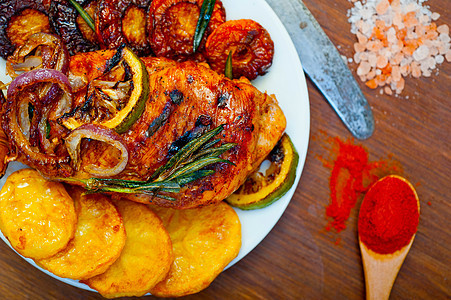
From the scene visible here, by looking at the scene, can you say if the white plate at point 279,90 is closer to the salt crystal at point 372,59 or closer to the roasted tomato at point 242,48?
the roasted tomato at point 242,48

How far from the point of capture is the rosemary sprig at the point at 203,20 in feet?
6.79

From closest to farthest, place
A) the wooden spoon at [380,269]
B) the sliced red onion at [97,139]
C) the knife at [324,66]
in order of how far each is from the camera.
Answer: the sliced red onion at [97,139] → the knife at [324,66] → the wooden spoon at [380,269]

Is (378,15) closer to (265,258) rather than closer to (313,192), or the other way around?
(313,192)

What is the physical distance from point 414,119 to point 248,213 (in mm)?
1293

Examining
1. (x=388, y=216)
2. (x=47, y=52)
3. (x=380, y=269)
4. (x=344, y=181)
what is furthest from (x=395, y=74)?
(x=47, y=52)

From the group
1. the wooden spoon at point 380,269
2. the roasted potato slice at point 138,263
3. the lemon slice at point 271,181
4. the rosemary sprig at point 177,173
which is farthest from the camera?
the wooden spoon at point 380,269

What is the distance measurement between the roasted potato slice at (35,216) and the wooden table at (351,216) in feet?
2.70

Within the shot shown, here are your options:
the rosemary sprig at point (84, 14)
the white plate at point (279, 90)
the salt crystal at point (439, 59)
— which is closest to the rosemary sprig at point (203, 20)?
the white plate at point (279, 90)

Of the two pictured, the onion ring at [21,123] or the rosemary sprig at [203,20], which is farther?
the rosemary sprig at [203,20]

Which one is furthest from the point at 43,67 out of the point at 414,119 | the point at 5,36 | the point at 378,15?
the point at 414,119

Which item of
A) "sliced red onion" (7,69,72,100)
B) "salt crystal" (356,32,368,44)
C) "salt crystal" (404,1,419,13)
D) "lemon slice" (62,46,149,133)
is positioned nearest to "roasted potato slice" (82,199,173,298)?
"lemon slice" (62,46,149,133)

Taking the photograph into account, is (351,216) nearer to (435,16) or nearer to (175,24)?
(435,16)

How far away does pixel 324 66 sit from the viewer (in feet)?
8.01

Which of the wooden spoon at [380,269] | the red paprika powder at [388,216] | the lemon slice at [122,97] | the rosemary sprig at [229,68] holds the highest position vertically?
the lemon slice at [122,97]
